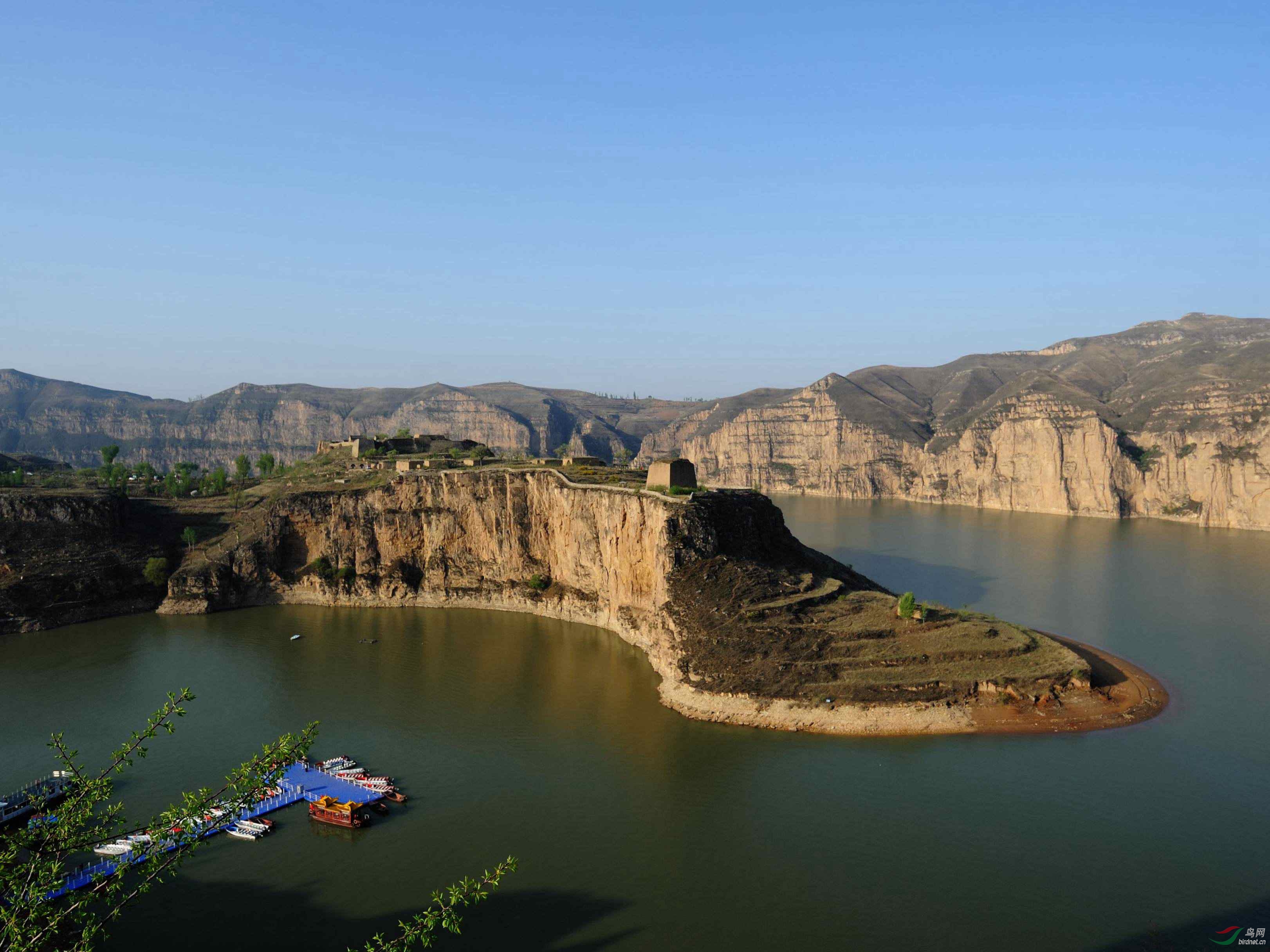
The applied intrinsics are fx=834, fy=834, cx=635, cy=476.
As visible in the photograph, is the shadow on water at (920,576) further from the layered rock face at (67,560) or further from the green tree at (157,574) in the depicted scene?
the layered rock face at (67,560)

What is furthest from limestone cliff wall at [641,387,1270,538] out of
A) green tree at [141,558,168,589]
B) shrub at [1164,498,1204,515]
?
green tree at [141,558,168,589]

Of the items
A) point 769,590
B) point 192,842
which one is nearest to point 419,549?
point 769,590

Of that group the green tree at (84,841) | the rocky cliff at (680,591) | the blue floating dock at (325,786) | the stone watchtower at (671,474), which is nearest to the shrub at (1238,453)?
the rocky cliff at (680,591)

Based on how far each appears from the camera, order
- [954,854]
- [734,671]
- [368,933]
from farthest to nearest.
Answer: [734,671] < [954,854] < [368,933]

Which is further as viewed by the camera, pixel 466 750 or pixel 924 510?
pixel 924 510

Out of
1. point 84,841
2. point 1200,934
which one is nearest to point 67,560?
point 84,841

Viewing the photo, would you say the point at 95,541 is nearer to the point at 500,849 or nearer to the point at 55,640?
the point at 55,640

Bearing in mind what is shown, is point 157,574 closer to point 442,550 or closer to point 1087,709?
point 442,550

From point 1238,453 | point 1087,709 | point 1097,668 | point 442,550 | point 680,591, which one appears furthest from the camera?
point 1238,453
